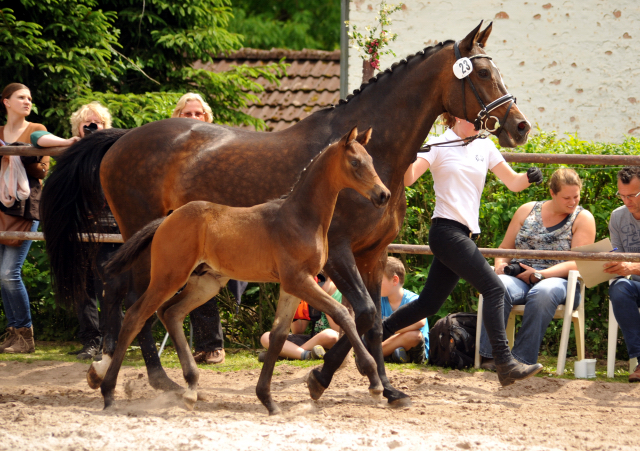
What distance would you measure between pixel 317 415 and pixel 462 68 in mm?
2128

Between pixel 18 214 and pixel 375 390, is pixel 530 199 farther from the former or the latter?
pixel 18 214

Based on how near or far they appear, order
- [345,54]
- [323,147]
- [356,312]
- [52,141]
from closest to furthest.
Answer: [356,312] → [323,147] → [52,141] → [345,54]

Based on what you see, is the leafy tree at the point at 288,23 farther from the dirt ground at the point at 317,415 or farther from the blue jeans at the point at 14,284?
the dirt ground at the point at 317,415

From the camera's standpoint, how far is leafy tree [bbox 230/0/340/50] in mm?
17562

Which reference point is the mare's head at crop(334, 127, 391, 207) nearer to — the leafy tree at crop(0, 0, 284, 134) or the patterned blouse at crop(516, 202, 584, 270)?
the patterned blouse at crop(516, 202, 584, 270)

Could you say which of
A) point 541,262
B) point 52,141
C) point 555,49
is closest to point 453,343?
point 541,262

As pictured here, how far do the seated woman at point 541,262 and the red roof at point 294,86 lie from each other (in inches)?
263

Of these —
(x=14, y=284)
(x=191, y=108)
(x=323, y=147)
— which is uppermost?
(x=191, y=108)

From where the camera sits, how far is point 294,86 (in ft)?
42.0

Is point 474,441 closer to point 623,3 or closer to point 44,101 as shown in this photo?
point 44,101

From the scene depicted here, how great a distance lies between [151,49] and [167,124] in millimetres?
5157

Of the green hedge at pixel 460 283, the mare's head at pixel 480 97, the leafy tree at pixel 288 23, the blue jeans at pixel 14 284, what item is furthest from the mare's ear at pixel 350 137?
the leafy tree at pixel 288 23

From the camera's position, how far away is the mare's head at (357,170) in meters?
3.39

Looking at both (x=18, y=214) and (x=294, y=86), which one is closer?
(x=18, y=214)
